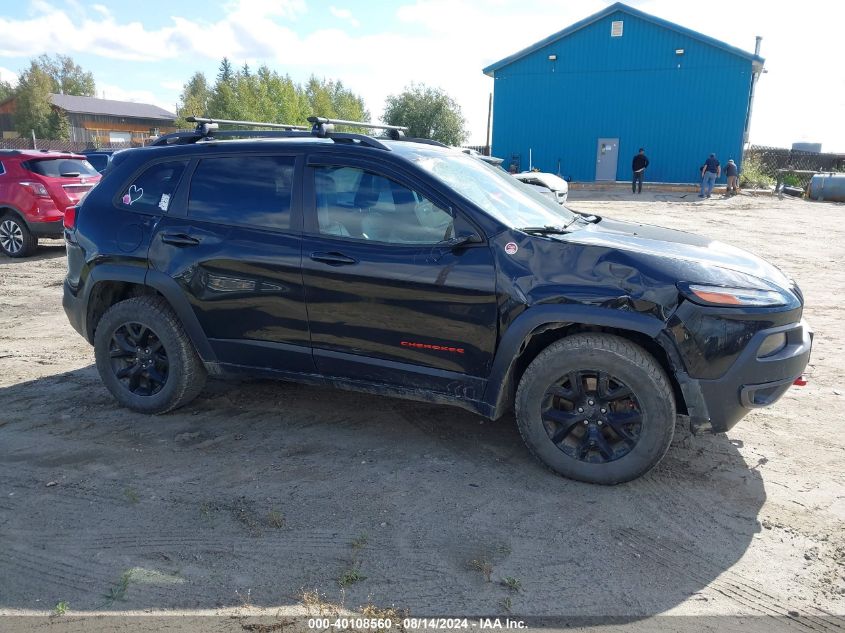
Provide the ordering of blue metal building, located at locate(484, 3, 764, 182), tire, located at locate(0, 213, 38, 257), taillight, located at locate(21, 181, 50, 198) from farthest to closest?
blue metal building, located at locate(484, 3, 764, 182) < tire, located at locate(0, 213, 38, 257) < taillight, located at locate(21, 181, 50, 198)

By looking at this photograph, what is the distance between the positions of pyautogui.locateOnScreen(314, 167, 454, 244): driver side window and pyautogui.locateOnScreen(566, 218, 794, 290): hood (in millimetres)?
794

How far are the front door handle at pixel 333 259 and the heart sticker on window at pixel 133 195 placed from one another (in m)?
1.49

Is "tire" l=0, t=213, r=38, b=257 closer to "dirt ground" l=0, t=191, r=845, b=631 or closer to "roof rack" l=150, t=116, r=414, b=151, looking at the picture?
"dirt ground" l=0, t=191, r=845, b=631

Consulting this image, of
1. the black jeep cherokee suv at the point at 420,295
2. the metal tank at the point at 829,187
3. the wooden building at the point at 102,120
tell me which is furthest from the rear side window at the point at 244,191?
the wooden building at the point at 102,120

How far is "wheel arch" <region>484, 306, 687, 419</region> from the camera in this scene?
11.1 ft

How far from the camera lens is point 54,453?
4.05m

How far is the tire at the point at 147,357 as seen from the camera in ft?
14.5

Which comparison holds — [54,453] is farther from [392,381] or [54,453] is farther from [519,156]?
[519,156]

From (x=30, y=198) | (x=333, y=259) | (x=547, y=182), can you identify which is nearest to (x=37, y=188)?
(x=30, y=198)

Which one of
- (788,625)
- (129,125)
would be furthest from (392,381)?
(129,125)

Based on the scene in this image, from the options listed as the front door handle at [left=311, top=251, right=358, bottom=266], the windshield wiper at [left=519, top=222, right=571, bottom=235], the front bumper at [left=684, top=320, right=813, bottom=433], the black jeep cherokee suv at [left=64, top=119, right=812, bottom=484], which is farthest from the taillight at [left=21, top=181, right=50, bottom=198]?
the front bumper at [left=684, top=320, right=813, bottom=433]

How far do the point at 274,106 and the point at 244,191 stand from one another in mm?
38930

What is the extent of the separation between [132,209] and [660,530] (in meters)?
3.87

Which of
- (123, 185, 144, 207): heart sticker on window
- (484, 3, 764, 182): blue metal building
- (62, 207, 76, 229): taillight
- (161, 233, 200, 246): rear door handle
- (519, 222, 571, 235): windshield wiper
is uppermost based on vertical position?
(484, 3, 764, 182): blue metal building
